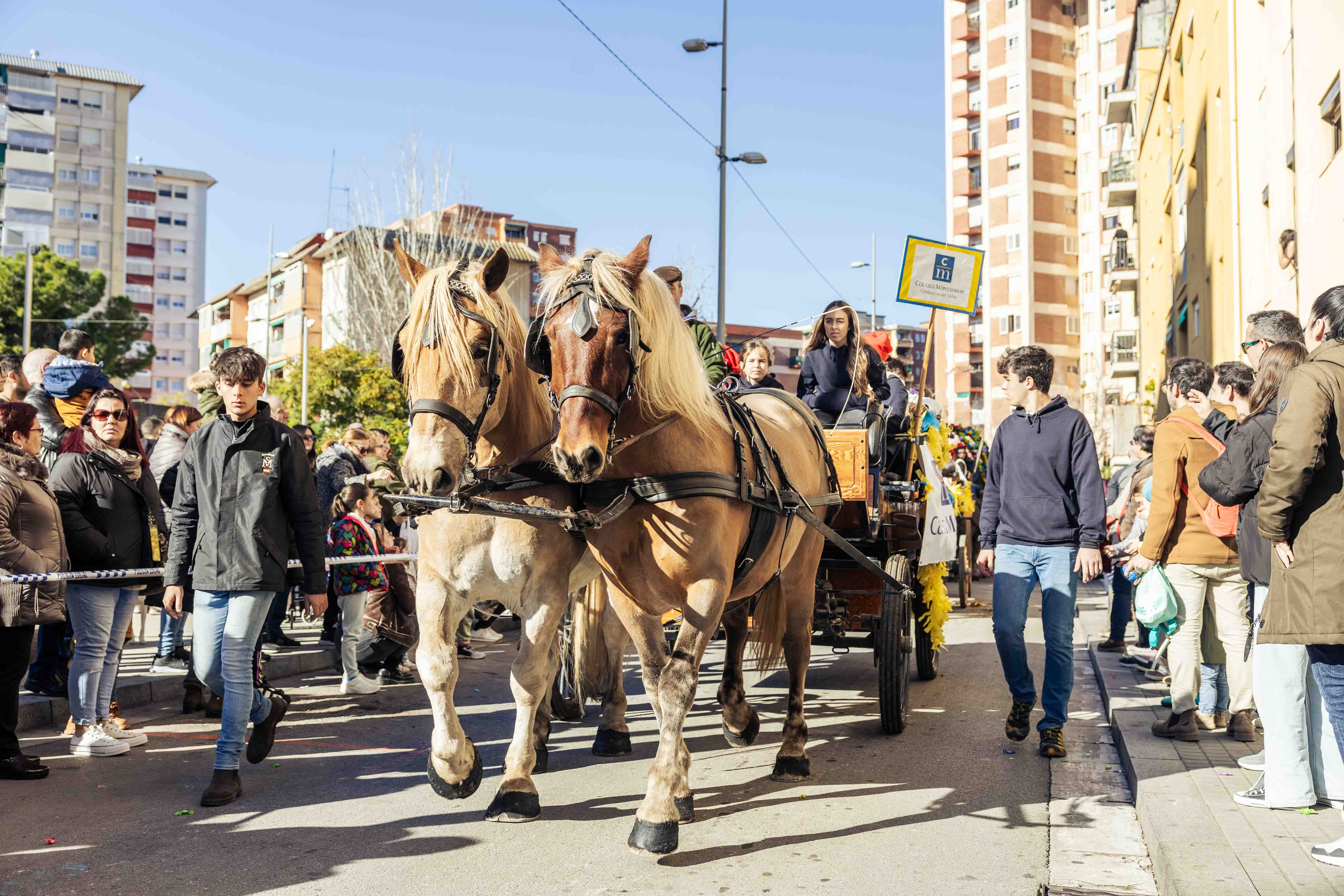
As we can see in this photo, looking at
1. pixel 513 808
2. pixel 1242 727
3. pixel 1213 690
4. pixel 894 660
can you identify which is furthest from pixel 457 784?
pixel 1213 690

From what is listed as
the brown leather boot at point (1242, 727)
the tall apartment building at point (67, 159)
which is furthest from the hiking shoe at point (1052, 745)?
the tall apartment building at point (67, 159)

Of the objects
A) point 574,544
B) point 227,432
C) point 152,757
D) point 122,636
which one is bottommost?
point 152,757

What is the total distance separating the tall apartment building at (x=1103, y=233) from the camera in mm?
Result: 44562

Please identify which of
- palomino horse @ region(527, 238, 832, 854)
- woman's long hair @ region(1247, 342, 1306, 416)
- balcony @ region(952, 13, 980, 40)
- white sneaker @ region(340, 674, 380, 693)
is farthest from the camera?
balcony @ region(952, 13, 980, 40)

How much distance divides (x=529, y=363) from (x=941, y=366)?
6515cm

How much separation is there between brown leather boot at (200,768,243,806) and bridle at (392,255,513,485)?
1815 millimetres

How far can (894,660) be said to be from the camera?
623 centimetres

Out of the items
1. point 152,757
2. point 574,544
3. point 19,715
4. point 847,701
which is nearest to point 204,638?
point 152,757

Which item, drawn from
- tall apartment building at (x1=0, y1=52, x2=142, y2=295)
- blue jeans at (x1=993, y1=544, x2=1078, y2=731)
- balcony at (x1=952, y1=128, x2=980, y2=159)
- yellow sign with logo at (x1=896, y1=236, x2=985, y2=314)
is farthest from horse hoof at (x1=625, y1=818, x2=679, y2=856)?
tall apartment building at (x1=0, y1=52, x2=142, y2=295)

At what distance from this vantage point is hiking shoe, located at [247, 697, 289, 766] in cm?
538

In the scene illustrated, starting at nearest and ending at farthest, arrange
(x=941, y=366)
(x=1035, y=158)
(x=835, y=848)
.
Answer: (x=835, y=848) < (x=1035, y=158) < (x=941, y=366)

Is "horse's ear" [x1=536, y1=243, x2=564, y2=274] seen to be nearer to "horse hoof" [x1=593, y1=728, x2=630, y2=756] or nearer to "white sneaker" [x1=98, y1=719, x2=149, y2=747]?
"horse hoof" [x1=593, y1=728, x2=630, y2=756]

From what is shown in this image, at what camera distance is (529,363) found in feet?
14.4

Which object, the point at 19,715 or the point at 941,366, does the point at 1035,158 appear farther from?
the point at 19,715
